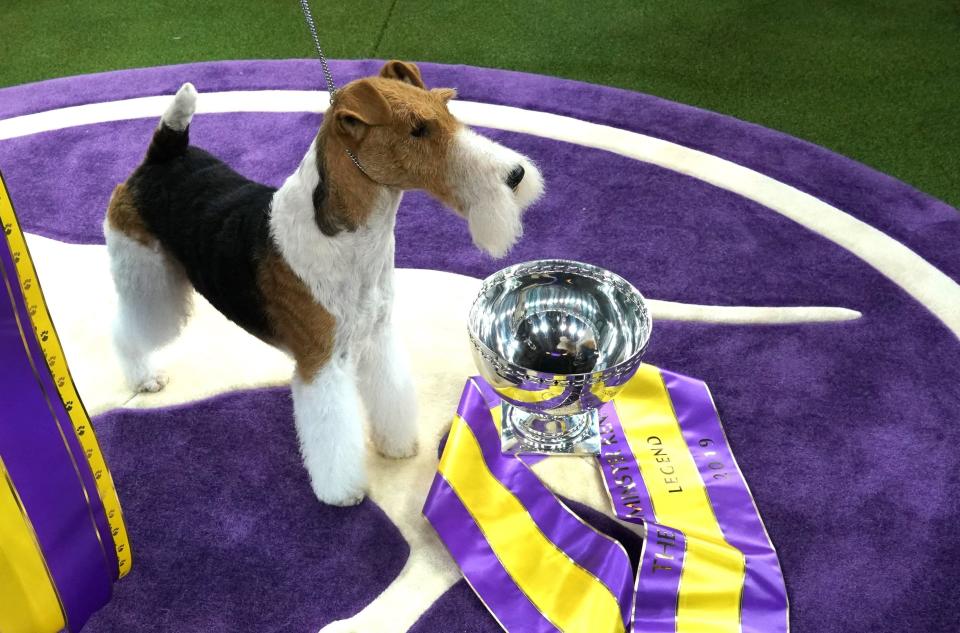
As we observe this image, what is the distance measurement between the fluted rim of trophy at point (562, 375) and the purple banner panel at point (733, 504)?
0.28m

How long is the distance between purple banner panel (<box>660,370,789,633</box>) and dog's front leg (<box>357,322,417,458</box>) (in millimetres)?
702

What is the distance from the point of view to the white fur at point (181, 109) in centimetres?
194

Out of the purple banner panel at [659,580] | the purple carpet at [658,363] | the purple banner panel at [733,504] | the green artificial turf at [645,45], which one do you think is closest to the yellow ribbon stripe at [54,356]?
the purple carpet at [658,363]

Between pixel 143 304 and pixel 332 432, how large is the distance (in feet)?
2.04

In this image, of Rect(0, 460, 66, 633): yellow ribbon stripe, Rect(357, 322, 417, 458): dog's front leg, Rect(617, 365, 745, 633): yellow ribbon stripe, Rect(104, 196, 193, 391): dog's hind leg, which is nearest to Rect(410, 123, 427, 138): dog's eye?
Rect(357, 322, 417, 458): dog's front leg

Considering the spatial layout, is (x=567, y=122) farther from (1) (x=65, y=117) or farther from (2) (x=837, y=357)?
(1) (x=65, y=117)

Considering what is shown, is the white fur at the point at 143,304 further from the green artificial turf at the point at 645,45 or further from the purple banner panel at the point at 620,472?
the green artificial turf at the point at 645,45

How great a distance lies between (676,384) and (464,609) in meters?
0.85

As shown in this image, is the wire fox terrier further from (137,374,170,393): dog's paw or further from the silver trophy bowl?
the silver trophy bowl

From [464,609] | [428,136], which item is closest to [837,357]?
[464,609]

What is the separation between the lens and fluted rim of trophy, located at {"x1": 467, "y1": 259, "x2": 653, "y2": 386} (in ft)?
6.51

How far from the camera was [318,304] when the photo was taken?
186cm

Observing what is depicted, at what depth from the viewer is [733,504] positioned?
2.10 metres

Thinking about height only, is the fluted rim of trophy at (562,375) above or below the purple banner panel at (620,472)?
above
